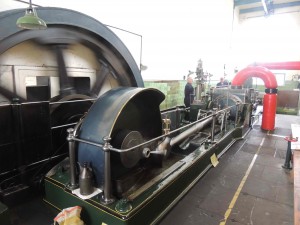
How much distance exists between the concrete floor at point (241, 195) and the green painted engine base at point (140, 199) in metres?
0.12

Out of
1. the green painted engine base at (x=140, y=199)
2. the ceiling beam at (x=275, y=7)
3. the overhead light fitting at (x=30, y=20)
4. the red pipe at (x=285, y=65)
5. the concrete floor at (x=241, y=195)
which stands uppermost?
the ceiling beam at (x=275, y=7)

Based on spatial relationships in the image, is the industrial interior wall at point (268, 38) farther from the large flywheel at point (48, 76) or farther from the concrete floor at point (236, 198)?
the large flywheel at point (48, 76)

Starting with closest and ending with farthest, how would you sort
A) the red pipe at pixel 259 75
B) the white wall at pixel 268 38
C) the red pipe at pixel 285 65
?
1. the red pipe at pixel 259 75
2. the red pipe at pixel 285 65
3. the white wall at pixel 268 38

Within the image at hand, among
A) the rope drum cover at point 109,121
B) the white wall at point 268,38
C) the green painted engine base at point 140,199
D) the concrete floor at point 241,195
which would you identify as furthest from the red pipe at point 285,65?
the rope drum cover at point 109,121

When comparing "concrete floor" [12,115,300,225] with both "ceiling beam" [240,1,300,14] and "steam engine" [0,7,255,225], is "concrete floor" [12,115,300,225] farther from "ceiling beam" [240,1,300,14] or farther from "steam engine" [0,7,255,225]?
"ceiling beam" [240,1,300,14]

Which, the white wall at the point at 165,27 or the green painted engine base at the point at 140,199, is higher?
the white wall at the point at 165,27

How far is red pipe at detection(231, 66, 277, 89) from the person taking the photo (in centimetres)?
425

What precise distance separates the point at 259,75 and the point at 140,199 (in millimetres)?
4050

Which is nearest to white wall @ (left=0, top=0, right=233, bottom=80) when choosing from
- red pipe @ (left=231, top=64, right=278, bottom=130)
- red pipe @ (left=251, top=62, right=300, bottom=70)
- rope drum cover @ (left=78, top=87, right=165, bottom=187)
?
rope drum cover @ (left=78, top=87, right=165, bottom=187)

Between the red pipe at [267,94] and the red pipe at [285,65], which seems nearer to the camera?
the red pipe at [267,94]

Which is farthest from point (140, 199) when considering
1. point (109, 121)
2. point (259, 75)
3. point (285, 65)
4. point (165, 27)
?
point (285, 65)

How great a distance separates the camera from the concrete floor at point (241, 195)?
1645mm

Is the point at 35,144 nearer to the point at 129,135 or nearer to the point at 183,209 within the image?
the point at 129,135

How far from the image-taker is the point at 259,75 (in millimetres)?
4418
